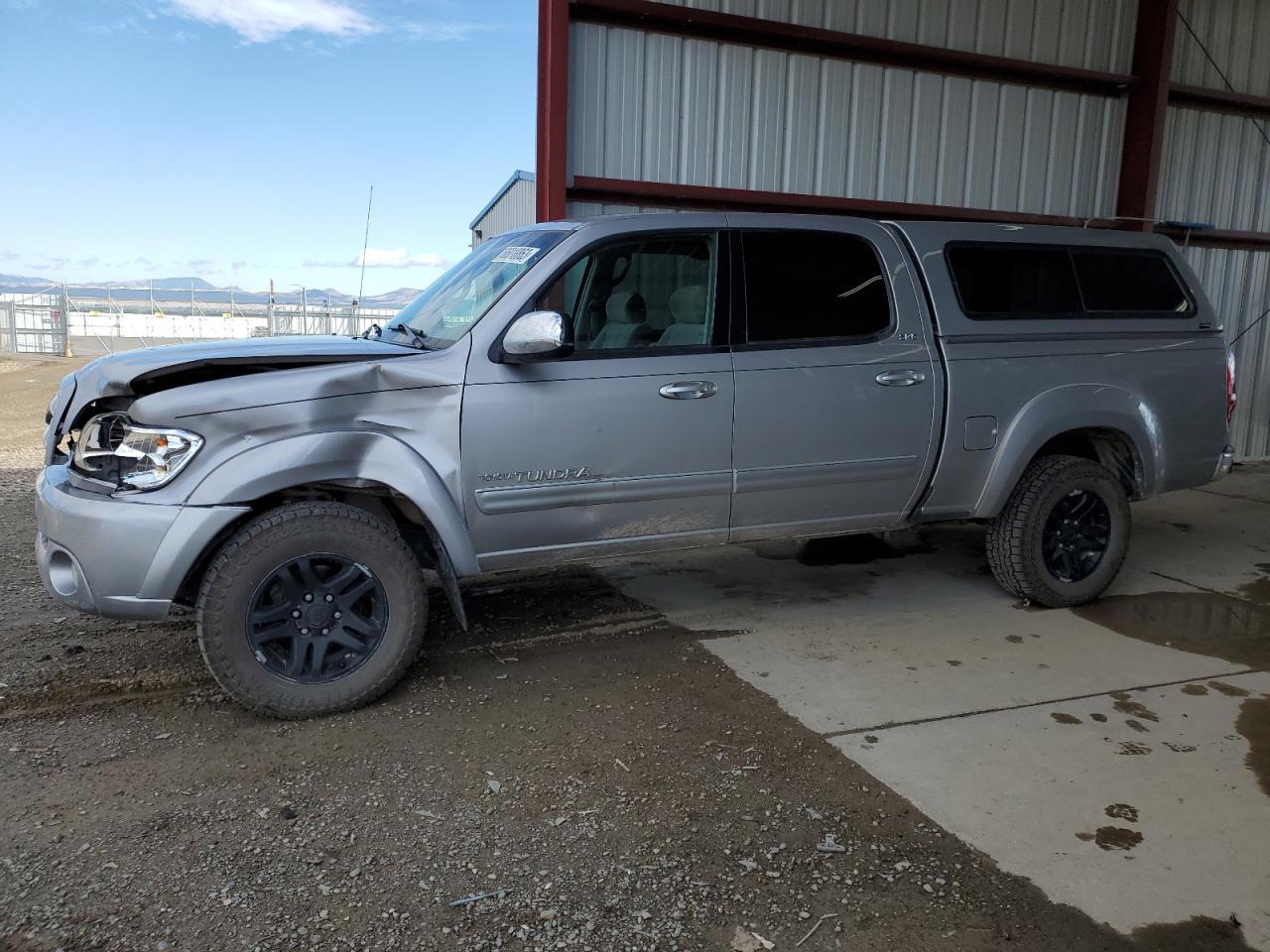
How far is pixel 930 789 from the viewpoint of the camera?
329 centimetres

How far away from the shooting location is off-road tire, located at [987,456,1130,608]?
502 cm

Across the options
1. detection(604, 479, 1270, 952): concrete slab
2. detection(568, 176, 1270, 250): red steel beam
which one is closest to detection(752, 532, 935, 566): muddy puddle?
detection(604, 479, 1270, 952): concrete slab

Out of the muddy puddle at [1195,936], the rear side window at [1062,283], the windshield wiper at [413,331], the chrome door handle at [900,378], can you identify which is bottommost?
the muddy puddle at [1195,936]

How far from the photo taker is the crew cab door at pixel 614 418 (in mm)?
3939

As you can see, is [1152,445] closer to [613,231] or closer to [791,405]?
[791,405]

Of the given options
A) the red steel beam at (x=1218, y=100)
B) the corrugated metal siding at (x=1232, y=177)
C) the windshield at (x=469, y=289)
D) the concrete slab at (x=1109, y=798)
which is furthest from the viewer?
the corrugated metal siding at (x=1232, y=177)

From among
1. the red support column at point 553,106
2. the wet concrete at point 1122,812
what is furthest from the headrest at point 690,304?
the red support column at point 553,106

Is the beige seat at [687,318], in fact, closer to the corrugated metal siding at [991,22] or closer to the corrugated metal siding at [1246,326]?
the corrugated metal siding at [991,22]

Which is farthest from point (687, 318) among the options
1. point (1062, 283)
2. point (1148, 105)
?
point (1148, 105)

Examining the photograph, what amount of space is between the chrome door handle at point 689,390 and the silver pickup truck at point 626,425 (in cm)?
2

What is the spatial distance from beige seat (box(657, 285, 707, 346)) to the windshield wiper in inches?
39.9

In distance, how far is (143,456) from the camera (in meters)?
3.52

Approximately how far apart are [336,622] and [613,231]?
1.98 metres

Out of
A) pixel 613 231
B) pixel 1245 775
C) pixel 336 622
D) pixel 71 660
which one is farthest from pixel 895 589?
pixel 71 660
